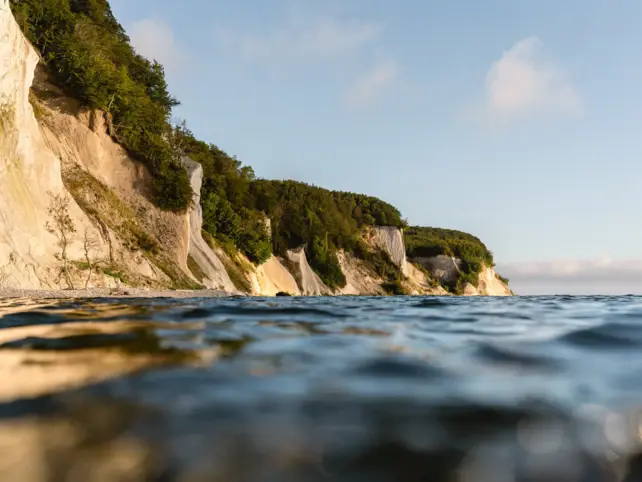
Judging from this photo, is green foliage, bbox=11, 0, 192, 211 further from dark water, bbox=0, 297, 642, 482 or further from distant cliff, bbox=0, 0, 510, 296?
dark water, bbox=0, 297, 642, 482

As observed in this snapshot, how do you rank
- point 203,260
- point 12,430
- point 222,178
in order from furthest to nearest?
point 222,178, point 203,260, point 12,430

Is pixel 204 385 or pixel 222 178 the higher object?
pixel 222 178

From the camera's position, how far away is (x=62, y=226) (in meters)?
20.1

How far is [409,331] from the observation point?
5.19 meters

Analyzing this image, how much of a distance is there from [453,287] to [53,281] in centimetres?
6790

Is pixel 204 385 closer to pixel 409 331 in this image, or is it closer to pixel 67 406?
pixel 67 406

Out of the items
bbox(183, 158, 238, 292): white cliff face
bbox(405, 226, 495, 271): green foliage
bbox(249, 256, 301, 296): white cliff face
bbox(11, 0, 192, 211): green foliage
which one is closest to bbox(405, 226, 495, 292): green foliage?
bbox(405, 226, 495, 271): green foliage

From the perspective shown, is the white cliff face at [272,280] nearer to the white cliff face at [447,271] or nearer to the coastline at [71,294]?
the coastline at [71,294]

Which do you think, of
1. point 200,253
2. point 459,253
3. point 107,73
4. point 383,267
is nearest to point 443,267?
point 459,253

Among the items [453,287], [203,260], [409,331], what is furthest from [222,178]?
[453,287]

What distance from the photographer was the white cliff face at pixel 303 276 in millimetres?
47469

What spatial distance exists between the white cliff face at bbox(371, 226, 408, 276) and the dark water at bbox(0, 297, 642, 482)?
6429 cm

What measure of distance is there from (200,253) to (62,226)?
12190mm

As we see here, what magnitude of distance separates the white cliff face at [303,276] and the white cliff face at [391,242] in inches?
736
